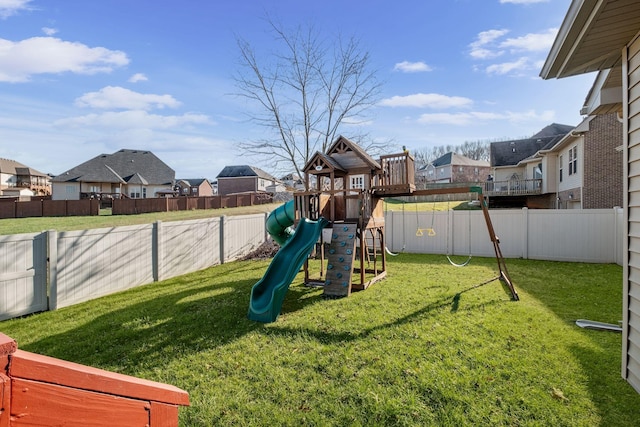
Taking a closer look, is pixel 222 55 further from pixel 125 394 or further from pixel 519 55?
pixel 125 394

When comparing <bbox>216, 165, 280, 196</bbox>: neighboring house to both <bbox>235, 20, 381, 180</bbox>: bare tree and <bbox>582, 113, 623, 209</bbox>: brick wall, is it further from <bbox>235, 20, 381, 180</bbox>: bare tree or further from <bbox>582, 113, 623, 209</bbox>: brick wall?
<bbox>582, 113, 623, 209</bbox>: brick wall

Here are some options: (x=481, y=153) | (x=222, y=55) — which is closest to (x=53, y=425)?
(x=222, y=55)

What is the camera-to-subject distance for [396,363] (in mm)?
3814

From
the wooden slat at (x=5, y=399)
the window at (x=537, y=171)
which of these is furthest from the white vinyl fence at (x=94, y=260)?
the window at (x=537, y=171)

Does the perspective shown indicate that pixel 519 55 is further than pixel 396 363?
Yes

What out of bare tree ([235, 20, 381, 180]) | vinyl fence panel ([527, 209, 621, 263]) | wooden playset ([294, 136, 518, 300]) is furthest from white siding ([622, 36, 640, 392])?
bare tree ([235, 20, 381, 180])

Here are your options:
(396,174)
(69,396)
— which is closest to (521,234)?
(396,174)

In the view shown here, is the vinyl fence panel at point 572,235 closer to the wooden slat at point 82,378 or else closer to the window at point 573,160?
the window at point 573,160

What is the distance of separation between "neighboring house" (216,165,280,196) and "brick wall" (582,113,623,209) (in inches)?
1287

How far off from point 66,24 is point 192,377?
8251mm

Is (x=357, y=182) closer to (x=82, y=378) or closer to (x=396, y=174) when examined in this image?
(x=396, y=174)

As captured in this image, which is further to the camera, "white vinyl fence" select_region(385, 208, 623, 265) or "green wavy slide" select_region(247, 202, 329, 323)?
"white vinyl fence" select_region(385, 208, 623, 265)

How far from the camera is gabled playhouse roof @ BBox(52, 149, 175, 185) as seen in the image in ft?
99.8

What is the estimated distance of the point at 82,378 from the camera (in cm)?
73
